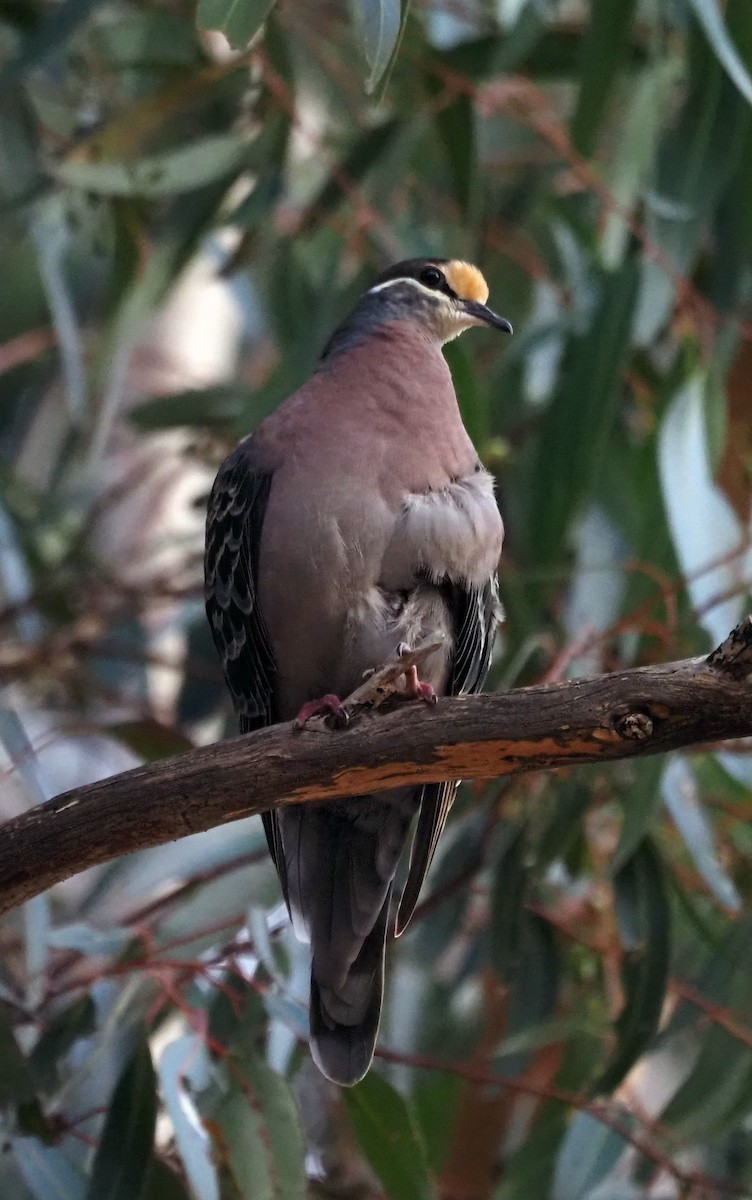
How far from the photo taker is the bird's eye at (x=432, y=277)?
309 cm

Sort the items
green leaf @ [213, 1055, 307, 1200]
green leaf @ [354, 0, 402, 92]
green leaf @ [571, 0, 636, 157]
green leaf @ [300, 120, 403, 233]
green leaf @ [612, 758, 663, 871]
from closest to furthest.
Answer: green leaf @ [354, 0, 402, 92] → green leaf @ [213, 1055, 307, 1200] → green leaf @ [612, 758, 663, 871] → green leaf @ [571, 0, 636, 157] → green leaf @ [300, 120, 403, 233]

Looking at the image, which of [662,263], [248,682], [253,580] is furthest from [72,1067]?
[662,263]

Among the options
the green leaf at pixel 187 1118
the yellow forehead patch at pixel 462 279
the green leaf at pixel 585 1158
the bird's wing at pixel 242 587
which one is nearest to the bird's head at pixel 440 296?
the yellow forehead patch at pixel 462 279

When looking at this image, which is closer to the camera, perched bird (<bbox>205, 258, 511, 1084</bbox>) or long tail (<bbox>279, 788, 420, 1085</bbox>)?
perched bird (<bbox>205, 258, 511, 1084</bbox>)

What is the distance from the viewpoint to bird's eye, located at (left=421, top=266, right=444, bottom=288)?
3.09 meters

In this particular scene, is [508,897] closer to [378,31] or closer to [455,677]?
[455,677]

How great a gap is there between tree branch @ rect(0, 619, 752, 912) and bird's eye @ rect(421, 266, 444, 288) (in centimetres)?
121

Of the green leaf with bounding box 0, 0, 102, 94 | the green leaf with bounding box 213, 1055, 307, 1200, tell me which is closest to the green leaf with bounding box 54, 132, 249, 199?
the green leaf with bounding box 0, 0, 102, 94

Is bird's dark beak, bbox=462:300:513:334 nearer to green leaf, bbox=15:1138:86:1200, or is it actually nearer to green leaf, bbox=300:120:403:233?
green leaf, bbox=300:120:403:233

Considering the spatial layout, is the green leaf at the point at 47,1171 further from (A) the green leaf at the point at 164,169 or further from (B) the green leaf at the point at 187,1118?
(A) the green leaf at the point at 164,169

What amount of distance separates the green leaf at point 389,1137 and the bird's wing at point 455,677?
0.31 metres

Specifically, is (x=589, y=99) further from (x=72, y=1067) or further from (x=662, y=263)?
(x=72, y=1067)

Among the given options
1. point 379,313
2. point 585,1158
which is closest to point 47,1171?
point 585,1158

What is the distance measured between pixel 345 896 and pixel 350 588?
22.1 inches
